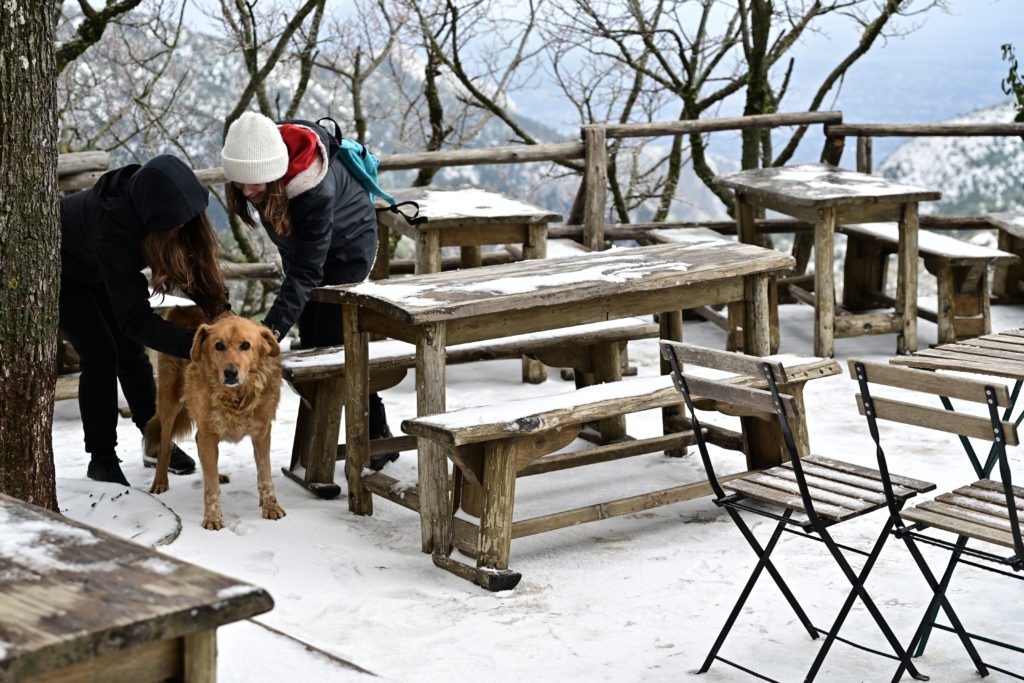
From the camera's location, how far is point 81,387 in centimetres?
545

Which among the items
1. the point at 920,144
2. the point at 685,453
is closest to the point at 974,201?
the point at 920,144

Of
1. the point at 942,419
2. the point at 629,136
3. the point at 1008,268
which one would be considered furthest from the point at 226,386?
the point at 1008,268

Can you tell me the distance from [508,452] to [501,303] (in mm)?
571

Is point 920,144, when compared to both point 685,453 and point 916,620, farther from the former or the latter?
point 916,620

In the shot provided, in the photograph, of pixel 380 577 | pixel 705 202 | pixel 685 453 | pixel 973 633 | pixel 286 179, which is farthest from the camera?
pixel 705 202

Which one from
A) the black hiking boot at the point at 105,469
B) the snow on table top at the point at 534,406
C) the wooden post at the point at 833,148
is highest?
the wooden post at the point at 833,148

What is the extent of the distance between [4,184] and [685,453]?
3.49 meters

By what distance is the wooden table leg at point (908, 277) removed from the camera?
822 cm

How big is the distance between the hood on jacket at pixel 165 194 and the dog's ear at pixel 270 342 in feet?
1.70

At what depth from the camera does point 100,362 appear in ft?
17.5

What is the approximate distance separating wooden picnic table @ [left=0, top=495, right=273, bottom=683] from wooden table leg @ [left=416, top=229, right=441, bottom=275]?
16.1 feet

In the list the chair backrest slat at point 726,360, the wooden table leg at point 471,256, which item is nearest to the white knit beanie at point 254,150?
the chair backrest slat at point 726,360

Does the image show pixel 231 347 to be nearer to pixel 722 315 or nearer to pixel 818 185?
pixel 818 185

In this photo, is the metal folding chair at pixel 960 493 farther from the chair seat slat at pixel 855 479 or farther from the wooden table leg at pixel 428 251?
the wooden table leg at pixel 428 251
